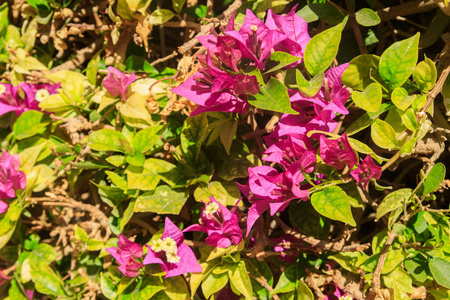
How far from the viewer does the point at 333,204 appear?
26.2 inches

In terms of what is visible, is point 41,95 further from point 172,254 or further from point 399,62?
point 399,62

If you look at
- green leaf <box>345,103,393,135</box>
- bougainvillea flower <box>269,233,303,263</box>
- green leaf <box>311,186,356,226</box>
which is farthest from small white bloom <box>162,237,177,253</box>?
green leaf <box>345,103,393,135</box>

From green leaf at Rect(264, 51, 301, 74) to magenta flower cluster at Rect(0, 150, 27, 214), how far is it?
0.71 metres

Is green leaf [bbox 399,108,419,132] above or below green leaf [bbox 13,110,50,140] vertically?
above

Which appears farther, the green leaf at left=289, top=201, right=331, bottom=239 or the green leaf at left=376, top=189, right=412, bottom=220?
the green leaf at left=289, top=201, right=331, bottom=239

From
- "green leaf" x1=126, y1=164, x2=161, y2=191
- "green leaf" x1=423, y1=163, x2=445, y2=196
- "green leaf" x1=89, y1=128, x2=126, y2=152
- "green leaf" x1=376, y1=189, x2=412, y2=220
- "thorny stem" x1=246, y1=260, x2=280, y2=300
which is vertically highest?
"green leaf" x1=89, y1=128, x2=126, y2=152

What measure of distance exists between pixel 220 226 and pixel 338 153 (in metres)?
0.28

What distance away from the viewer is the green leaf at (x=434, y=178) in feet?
2.30

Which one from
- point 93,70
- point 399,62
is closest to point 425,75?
point 399,62

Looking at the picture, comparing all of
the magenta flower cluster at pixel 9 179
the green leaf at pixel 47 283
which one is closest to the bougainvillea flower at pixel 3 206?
the magenta flower cluster at pixel 9 179

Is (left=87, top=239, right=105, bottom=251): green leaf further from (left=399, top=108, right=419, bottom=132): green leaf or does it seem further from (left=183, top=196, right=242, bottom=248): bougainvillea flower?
(left=399, top=108, right=419, bottom=132): green leaf

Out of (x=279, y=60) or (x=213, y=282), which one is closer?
(x=279, y=60)

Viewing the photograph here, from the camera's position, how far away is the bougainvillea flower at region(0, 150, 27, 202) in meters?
1.01

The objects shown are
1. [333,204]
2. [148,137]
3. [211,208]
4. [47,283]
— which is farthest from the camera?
[47,283]
